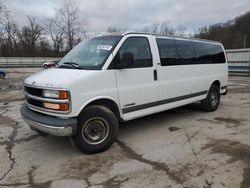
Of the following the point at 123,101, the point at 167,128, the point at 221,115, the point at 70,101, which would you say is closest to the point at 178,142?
the point at 167,128

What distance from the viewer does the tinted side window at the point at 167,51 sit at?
5246 mm

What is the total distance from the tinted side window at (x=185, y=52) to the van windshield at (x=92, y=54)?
1958 millimetres

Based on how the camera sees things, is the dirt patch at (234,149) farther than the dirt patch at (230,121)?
No

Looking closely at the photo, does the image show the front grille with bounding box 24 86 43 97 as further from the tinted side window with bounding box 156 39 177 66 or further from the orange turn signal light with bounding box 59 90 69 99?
the tinted side window with bounding box 156 39 177 66

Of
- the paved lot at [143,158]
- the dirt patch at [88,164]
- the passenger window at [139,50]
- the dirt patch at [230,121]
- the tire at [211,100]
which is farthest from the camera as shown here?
the tire at [211,100]

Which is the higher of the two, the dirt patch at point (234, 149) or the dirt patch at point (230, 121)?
the dirt patch at point (230, 121)

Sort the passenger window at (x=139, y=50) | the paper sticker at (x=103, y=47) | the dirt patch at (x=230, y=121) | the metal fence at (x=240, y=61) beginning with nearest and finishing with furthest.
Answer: the paper sticker at (x=103, y=47) → the passenger window at (x=139, y=50) → the dirt patch at (x=230, y=121) → the metal fence at (x=240, y=61)

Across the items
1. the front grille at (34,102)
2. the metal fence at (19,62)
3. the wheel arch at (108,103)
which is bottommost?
the wheel arch at (108,103)

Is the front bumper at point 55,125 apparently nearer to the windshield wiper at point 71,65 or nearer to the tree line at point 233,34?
the windshield wiper at point 71,65

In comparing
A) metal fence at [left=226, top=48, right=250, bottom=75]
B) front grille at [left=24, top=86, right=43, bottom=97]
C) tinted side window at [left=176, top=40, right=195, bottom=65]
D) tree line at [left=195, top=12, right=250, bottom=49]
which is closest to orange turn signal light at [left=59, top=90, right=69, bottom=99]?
front grille at [left=24, top=86, right=43, bottom=97]

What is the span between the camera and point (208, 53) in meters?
7.01

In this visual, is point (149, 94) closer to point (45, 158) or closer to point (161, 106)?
point (161, 106)

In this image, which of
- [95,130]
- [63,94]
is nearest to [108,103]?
[95,130]

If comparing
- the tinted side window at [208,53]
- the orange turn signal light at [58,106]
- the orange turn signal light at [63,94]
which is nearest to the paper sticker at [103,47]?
the orange turn signal light at [63,94]
